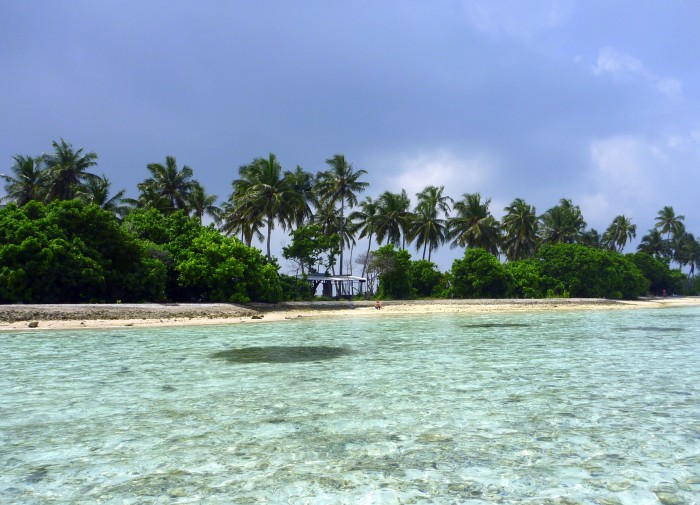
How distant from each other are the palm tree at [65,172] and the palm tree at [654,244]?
7623cm

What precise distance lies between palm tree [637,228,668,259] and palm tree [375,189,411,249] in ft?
158

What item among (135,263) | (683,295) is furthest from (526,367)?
(683,295)

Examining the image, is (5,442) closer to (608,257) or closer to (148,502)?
(148,502)

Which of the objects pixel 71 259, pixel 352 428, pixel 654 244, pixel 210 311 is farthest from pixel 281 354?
pixel 654 244

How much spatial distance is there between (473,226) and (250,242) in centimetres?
2247

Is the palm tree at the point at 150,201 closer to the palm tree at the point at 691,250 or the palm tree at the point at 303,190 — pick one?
the palm tree at the point at 303,190

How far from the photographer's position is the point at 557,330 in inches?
789

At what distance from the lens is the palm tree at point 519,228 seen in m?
56.8

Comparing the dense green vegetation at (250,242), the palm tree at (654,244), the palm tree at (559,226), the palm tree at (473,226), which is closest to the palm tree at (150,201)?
the dense green vegetation at (250,242)

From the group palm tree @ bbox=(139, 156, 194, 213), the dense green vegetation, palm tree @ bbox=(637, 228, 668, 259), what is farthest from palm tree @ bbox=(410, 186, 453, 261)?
palm tree @ bbox=(637, 228, 668, 259)

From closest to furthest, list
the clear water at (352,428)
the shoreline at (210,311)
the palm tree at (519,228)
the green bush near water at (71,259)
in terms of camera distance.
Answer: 1. the clear water at (352,428)
2. the shoreline at (210,311)
3. the green bush near water at (71,259)
4. the palm tree at (519,228)

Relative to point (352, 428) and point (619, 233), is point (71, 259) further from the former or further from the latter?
point (619, 233)

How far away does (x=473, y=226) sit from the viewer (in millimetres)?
51750

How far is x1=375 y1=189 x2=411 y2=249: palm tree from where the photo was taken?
49250mm
